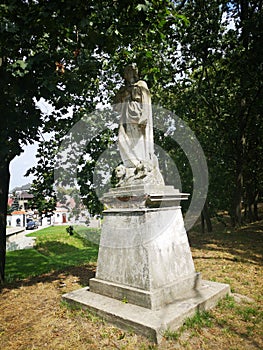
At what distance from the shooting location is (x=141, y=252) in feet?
13.8

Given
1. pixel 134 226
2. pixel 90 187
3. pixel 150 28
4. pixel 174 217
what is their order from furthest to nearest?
pixel 90 187 → pixel 150 28 → pixel 174 217 → pixel 134 226

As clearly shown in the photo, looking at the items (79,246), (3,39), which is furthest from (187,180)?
(3,39)

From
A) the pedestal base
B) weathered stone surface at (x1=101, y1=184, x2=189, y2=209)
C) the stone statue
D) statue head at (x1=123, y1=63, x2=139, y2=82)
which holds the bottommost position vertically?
the pedestal base

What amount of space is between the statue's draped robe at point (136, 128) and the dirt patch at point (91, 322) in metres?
2.79

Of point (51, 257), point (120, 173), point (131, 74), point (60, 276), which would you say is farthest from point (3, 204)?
point (51, 257)

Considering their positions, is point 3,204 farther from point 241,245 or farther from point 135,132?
point 241,245

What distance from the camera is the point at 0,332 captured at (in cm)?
400

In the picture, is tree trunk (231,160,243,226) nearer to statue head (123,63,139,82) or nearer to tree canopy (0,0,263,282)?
tree canopy (0,0,263,282)

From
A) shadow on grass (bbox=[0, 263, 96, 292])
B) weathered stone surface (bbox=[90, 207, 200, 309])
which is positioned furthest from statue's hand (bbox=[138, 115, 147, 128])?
shadow on grass (bbox=[0, 263, 96, 292])

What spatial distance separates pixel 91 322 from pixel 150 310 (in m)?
0.93

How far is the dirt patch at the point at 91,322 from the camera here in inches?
136

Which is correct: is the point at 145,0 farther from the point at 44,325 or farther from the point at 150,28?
the point at 44,325

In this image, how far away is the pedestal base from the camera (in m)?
3.50

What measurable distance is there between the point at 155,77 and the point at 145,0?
1.87 m
